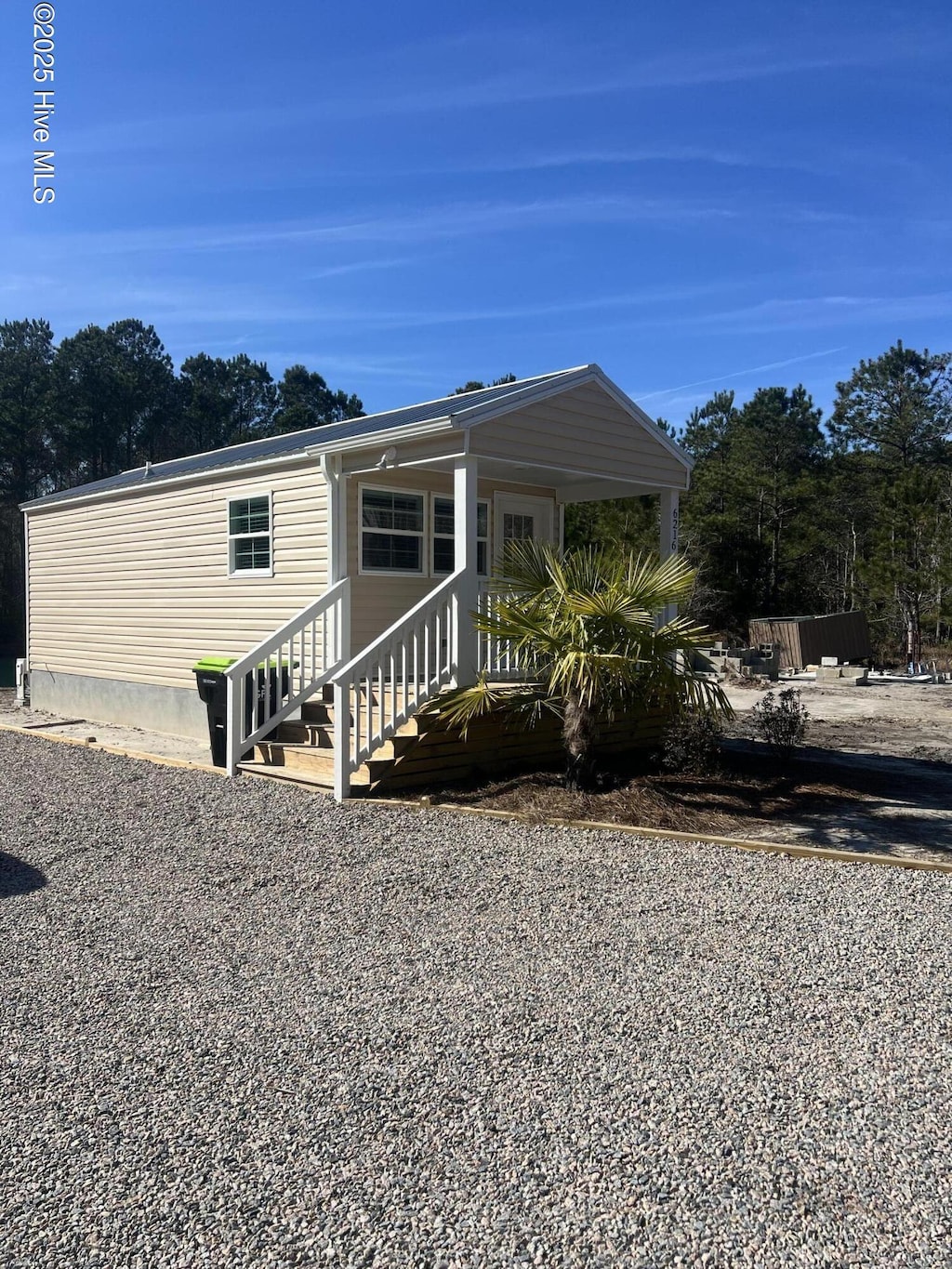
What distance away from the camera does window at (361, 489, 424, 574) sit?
31.7 feet

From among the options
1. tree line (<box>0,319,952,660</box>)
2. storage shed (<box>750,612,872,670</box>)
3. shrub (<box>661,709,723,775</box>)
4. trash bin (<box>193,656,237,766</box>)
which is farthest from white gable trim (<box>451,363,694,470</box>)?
storage shed (<box>750,612,872,670</box>)

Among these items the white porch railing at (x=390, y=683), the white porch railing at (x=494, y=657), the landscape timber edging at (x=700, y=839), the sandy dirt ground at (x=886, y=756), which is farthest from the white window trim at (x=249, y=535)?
the sandy dirt ground at (x=886, y=756)

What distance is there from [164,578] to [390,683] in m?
5.73

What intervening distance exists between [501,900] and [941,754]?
7701 millimetres

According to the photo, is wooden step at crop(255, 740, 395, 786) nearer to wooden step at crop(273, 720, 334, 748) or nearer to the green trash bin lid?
wooden step at crop(273, 720, 334, 748)

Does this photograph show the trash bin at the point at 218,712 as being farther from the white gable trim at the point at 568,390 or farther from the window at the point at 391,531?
the white gable trim at the point at 568,390

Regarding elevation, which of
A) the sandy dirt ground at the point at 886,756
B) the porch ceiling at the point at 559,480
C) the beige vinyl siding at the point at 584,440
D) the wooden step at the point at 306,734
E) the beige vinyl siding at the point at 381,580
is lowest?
the sandy dirt ground at the point at 886,756

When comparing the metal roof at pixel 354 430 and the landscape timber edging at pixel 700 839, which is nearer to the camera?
the landscape timber edging at pixel 700 839

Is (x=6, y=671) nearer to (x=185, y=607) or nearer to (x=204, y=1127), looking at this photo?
(x=185, y=607)

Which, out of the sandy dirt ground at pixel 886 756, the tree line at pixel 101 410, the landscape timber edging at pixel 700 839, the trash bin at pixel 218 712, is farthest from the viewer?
the tree line at pixel 101 410

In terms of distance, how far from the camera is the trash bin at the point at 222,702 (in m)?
8.75

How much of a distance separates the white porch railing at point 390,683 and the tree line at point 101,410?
27.3 meters

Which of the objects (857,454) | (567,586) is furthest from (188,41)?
(857,454)

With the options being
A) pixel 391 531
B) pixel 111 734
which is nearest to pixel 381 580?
pixel 391 531
